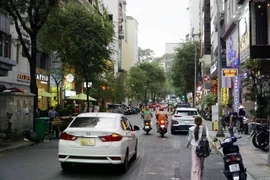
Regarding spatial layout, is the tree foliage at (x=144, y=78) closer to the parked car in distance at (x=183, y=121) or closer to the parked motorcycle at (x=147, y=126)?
the parked car in distance at (x=183, y=121)

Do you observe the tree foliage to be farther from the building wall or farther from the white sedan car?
the white sedan car

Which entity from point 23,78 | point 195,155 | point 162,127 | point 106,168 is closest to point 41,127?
point 162,127

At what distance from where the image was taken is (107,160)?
10.1 metres

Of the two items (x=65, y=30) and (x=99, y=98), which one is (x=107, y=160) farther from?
(x=99, y=98)

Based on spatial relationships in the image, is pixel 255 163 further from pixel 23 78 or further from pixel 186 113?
pixel 23 78

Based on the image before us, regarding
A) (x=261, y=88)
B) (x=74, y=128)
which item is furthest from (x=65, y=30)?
(x=74, y=128)

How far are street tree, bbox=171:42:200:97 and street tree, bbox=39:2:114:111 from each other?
37057 millimetres

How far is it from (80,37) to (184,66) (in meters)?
41.8

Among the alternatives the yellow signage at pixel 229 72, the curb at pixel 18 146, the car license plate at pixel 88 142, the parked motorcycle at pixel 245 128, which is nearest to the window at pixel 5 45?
the curb at pixel 18 146

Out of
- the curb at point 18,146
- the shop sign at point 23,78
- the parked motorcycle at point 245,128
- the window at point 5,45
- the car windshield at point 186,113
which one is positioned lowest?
the curb at point 18,146

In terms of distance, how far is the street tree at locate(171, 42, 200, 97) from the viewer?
6900 cm

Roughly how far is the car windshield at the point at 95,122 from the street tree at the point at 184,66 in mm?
58355

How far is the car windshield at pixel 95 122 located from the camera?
10.7m

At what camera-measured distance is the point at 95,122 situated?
36.0 feet
